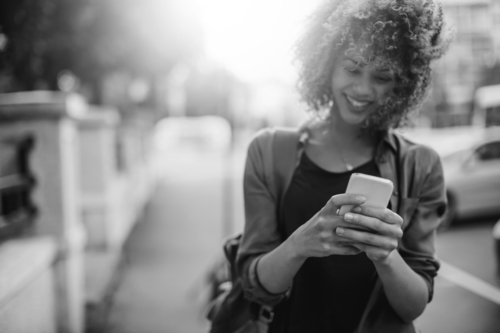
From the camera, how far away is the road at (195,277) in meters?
4.65

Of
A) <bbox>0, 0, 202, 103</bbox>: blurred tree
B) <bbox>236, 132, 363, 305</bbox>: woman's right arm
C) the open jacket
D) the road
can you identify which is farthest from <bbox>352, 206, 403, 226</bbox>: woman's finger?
<bbox>0, 0, 202, 103</bbox>: blurred tree

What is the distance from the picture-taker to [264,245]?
1.62 meters

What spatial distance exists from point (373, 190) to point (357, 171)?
16.0 inches

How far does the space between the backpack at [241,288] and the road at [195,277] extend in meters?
2.37

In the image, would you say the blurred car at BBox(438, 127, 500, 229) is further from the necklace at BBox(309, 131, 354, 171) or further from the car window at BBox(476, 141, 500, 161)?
the necklace at BBox(309, 131, 354, 171)

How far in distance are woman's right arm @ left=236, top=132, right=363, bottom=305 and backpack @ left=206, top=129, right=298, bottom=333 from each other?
0.11ft

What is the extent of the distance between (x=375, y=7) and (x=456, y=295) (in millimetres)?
4656

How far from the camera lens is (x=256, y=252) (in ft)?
5.30

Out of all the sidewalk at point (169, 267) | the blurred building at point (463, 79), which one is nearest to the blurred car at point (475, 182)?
the sidewalk at point (169, 267)

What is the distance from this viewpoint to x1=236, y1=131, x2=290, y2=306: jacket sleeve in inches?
63.1

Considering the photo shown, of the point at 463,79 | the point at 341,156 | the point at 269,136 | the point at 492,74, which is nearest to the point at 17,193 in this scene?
the point at 269,136

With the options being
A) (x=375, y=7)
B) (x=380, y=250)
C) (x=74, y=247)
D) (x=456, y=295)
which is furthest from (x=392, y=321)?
(x=456, y=295)

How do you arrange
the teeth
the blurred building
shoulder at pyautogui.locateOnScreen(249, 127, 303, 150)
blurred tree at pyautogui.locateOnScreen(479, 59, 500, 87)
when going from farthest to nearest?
blurred tree at pyautogui.locateOnScreen(479, 59, 500, 87) → the blurred building → shoulder at pyautogui.locateOnScreen(249, 127, 303, 150) → the teeth

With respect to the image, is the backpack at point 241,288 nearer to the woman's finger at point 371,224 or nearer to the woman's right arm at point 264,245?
the woman's right arm at point 264,245
